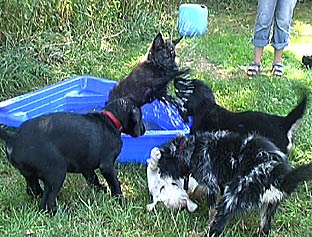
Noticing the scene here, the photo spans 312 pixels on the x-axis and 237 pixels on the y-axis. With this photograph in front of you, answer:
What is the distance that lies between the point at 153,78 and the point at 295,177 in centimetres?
203

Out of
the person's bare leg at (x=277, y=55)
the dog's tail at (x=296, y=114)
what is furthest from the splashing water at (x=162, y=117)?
the person's bare leg at (x=277, y=55)

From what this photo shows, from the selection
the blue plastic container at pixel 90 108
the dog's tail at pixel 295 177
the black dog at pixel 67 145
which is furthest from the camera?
the blue plastic container at pixel 90 108

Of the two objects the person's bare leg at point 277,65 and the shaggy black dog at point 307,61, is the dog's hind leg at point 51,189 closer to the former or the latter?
the person's bare leg at point 277,65

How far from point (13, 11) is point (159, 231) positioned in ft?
10.1

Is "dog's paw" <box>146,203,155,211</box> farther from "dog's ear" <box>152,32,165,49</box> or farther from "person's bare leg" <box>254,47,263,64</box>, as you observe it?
"person's bare leg" <box>254,47,263,64</box>

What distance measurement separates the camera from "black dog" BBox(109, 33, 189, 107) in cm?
460

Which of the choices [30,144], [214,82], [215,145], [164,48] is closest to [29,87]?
[164,48]

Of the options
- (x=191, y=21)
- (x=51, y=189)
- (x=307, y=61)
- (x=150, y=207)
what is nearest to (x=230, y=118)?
(x=150, y=207)

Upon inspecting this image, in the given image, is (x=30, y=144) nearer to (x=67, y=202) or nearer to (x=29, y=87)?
(x=67, y=202)

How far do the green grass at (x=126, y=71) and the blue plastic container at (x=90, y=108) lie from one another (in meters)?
0.17

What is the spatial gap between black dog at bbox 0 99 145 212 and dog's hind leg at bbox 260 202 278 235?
2.97 feet

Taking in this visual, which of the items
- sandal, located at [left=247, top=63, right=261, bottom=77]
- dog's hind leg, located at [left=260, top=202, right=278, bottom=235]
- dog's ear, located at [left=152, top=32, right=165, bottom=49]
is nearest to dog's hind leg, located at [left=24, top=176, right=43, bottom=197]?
dog's hind leg, located at [left=260, top=202, right=278, bottom=235]

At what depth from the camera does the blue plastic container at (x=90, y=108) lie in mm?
4324

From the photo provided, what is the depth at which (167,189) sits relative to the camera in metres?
3.76
